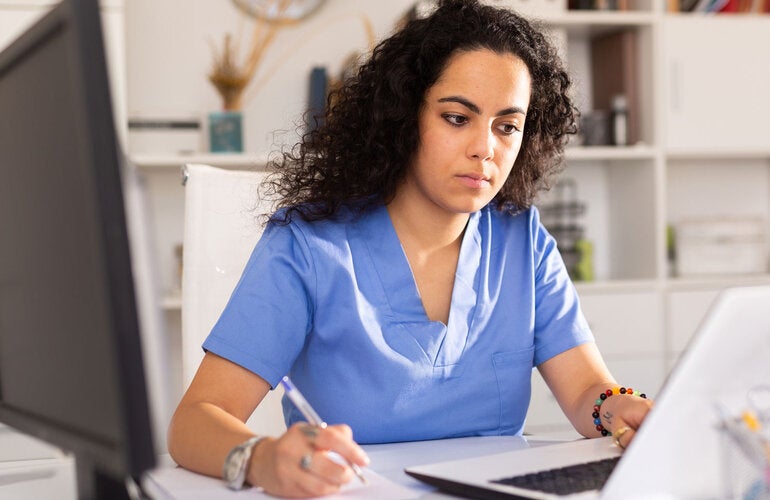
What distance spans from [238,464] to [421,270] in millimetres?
546

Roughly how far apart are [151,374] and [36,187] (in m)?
0.21

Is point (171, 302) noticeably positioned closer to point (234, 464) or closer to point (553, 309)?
point (553, 309)

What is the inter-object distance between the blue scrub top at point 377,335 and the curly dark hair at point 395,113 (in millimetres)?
60

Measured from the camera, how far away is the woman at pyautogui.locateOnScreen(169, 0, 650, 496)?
1.27 m

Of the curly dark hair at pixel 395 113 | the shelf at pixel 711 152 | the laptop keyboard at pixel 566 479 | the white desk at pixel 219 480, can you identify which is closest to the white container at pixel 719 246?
the shelf at pixel 711 152

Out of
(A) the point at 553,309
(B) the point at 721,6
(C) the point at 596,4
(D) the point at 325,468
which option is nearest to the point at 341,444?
(D) the point at 325,468

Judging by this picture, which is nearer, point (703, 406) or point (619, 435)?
point (703, 406)

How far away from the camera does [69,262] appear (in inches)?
25.9

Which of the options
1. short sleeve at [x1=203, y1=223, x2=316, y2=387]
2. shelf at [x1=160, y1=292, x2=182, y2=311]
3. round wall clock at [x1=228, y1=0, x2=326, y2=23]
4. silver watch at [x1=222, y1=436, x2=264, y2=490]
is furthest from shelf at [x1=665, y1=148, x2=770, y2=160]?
silver watch at [x1=222, y1=436, x2=264, y2=490]

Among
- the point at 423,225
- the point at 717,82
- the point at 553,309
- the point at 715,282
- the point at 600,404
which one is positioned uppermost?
the point at 717,82

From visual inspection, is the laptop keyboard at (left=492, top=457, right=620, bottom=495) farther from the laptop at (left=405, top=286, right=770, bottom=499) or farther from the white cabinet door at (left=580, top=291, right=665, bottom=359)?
the white cabinet door at (left=580, top=291, right=665, bottom=359)

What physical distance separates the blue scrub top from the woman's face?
0.34 ft

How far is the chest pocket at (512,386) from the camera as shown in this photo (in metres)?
1.37

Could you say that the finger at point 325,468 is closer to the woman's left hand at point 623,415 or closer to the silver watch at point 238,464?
the silver watch at point 238,464
